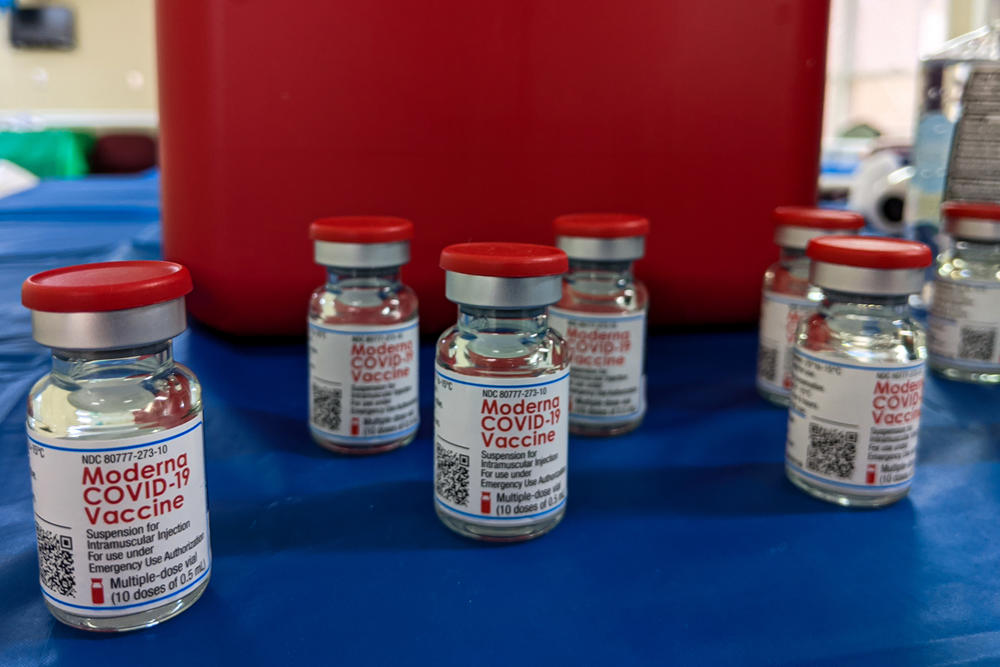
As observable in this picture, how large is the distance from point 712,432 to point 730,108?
1.23 ft

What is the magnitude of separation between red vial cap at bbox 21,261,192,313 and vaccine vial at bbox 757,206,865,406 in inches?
20.8

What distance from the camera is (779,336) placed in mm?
713

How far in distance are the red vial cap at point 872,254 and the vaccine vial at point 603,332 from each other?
0.15 meters

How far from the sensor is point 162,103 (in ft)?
2.68

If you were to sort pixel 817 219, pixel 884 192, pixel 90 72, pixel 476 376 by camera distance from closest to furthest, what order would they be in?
pixel 476 376 → pixel 817 219 → pixel 884 192 → pixel 90 72

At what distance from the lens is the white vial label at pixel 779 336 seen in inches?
27.5

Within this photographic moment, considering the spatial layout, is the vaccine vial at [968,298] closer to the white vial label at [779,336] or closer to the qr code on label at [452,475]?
the white vial label at [779,336]

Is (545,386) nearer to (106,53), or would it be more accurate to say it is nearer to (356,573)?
(356,573)

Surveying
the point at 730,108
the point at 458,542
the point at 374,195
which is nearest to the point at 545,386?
the point at 458,542

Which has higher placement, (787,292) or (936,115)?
(936,115)

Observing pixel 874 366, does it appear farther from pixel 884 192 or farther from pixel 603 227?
pixel 884 192

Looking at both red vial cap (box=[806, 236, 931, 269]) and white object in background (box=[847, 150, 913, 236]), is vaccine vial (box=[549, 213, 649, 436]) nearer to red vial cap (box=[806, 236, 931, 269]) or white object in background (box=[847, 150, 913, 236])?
red vial cap (box=[806, 236, 931, 269])

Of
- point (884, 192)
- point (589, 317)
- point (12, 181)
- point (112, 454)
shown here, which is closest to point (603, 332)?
point (589, 317)

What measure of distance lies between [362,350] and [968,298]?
60 centimetres
